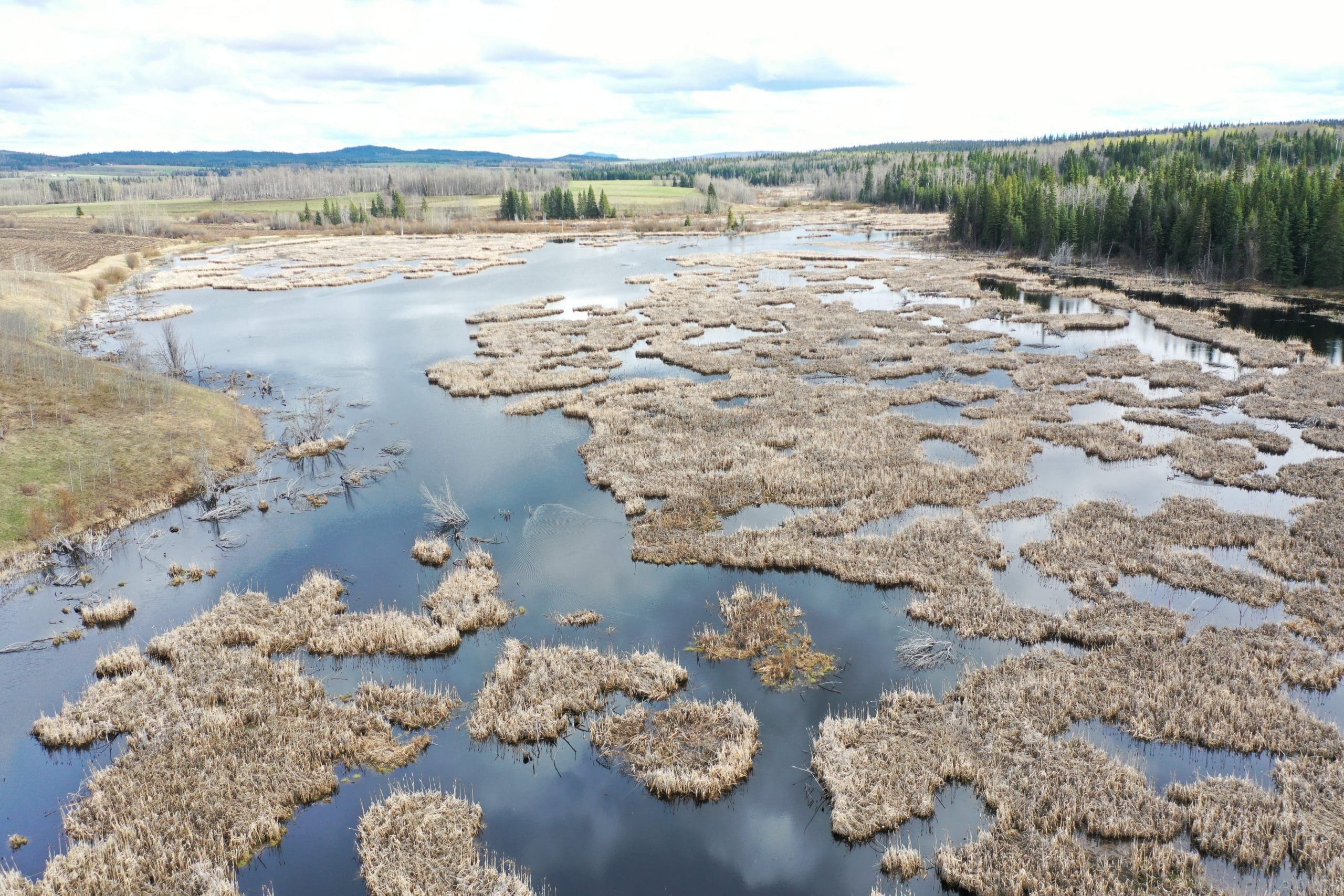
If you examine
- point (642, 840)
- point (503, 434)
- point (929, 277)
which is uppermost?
point (929, 277)

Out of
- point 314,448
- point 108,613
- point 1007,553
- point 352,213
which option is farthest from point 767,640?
point 352,213

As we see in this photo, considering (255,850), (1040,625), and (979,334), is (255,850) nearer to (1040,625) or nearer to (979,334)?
(1040,625)

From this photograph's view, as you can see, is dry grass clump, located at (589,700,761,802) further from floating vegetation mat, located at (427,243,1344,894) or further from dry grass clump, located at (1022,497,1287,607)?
dry grass clump, located at (1022,497,1287,607)

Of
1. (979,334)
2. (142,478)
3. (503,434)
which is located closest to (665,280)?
(979,334)

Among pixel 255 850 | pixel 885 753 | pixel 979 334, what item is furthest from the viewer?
pixel 979 334

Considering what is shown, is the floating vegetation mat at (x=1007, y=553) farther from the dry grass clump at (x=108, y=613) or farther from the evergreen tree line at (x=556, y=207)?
the evergreen tree line at (x=556, y=207)

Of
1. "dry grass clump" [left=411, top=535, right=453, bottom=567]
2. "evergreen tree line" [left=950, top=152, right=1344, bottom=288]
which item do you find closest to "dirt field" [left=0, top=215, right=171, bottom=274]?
"dry grass clump" [left=411, top=535, right=453, bottom=567]

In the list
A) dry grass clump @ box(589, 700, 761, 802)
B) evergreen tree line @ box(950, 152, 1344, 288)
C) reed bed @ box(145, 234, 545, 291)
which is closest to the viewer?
dry grass clump @ box(589, 700, 761, 802)
